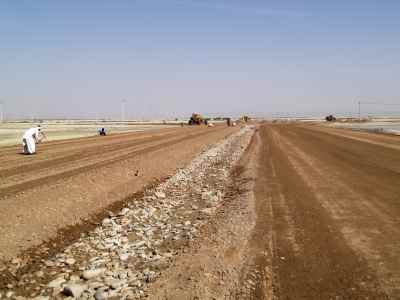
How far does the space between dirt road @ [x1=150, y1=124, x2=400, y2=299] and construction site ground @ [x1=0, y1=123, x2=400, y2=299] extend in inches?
0.9

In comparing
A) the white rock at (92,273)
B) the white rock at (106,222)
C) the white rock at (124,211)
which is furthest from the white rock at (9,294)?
the white rock at (124,211)

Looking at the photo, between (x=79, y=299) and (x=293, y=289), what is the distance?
3.05 meters

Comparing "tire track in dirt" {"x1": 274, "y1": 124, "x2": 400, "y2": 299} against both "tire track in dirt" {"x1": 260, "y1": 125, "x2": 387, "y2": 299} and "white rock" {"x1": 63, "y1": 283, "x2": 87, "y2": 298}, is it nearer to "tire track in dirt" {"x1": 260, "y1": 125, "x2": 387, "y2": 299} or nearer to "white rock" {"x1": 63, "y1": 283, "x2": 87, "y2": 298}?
"tire track in dirt" {"x1": 260, "y1": 125, "x2": 387, "y2": 299}

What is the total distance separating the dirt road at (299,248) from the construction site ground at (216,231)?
0.9 inches

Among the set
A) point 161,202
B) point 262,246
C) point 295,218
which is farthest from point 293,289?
point 161,202

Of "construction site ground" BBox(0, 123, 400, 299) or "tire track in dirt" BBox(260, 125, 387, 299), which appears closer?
"tire track in dirt" BBox(260, 125, 387, 299)

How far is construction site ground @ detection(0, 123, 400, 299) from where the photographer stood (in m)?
5.61

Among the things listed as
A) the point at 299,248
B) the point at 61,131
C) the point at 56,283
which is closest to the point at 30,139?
the point at 56,283

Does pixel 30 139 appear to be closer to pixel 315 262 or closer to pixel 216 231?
pixel 216 231

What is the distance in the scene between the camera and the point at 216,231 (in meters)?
8.33

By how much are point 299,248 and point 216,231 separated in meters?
2.00

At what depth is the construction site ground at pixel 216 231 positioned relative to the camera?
5.61 metres

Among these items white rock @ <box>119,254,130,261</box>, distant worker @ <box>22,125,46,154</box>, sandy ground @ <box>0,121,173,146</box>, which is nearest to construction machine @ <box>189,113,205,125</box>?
sandy ground @ <box>0,121,173,146</box>

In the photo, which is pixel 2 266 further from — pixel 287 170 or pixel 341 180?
pixel 287 170
